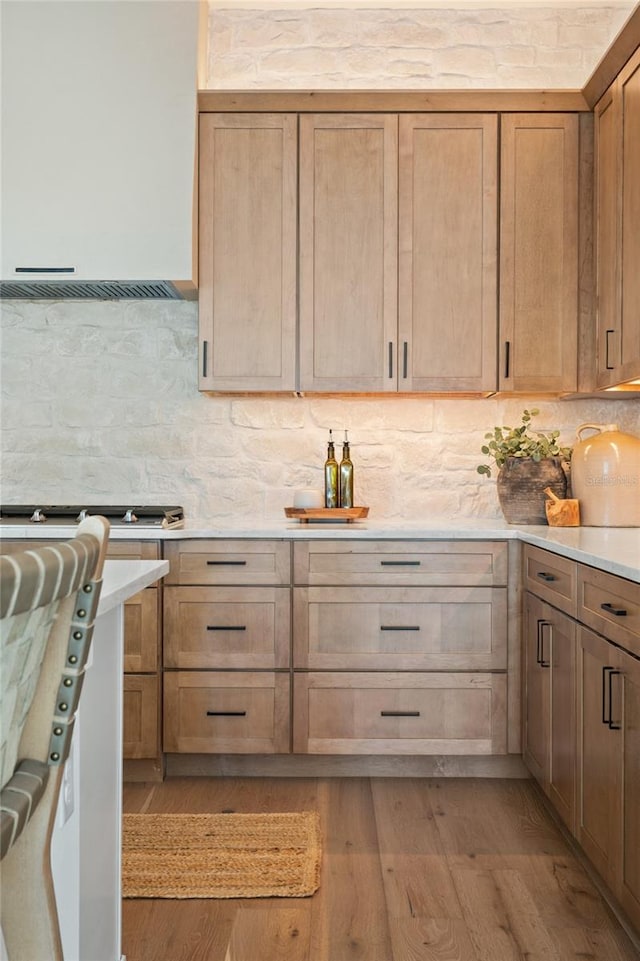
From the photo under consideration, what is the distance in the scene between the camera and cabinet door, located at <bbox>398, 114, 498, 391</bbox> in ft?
10.3

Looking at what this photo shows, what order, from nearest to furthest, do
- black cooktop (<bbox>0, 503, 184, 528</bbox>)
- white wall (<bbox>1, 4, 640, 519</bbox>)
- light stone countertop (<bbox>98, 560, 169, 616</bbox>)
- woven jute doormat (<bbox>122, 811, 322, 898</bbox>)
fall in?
1. light stone countertop (<bbox>98, 560, 169, 616</bbox>)
2. woven jute doormat (<bbox>122, 811, 322, 898</bbox>)
3. black cooktop (<bbox>0, 503, 184, 528</bbox>)
4. white wall (<bbox>1, 4, 640, 519</bbox>)

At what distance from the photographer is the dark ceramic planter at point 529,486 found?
3.21m

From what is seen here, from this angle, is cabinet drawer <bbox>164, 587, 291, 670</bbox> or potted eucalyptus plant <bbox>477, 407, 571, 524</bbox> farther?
potted eucalyptus plant <bbox>477, 407, 571, 524</bbox>

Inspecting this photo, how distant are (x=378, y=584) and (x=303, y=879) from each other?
1052 mm

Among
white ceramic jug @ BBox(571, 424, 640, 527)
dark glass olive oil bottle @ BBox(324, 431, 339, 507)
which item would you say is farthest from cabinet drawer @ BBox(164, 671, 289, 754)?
white ceramic jug @ BBox(571, 424, 640, 527)

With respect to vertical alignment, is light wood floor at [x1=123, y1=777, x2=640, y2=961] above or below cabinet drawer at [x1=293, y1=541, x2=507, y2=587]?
below

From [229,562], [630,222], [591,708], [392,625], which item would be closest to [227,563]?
[229,562]

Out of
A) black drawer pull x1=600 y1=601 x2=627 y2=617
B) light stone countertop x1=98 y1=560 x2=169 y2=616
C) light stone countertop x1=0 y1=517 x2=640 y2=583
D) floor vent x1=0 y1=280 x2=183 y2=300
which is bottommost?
black drawer pull x1=600 y1=601 x2=627 y2=617

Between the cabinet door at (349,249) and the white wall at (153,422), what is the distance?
35 centimetres

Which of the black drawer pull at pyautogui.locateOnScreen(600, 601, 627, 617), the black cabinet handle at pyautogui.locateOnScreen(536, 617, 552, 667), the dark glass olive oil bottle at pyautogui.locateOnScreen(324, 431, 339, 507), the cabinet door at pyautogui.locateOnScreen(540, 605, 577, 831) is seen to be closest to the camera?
the black drawer pull at pyautogui.locateOnScreen(600, 601, 627, 617)

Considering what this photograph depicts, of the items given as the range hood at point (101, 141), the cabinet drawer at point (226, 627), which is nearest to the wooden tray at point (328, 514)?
the cabinet drawer at point (226, 627)

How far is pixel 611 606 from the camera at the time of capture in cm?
190

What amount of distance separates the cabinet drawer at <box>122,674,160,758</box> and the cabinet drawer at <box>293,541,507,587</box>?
2.10 feet

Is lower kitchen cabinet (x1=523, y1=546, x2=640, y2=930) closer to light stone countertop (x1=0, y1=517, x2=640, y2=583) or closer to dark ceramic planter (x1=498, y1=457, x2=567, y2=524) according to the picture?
light stone countertop (x1=0, y1=517, x2=640, y2=583)
